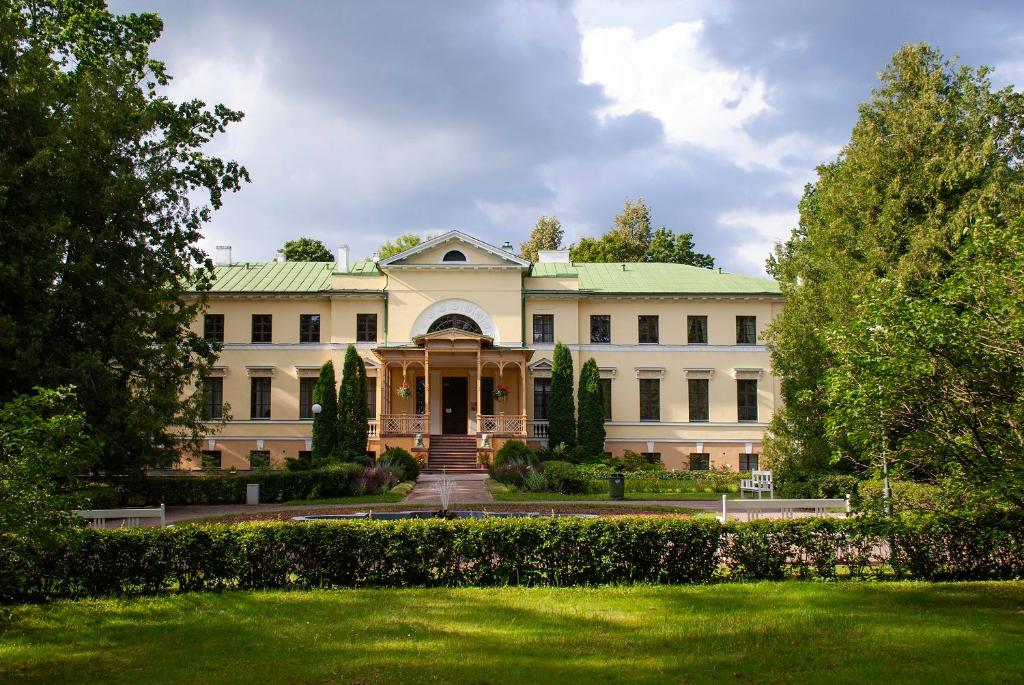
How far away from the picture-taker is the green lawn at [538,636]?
7.02 metres

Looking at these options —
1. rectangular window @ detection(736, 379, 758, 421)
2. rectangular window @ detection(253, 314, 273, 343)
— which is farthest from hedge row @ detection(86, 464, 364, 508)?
rectangular window @ detection(736, 379, 758, 421)

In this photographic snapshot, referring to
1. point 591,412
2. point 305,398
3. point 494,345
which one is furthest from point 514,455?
point 305,398

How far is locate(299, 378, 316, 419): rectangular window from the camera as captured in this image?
115 feet

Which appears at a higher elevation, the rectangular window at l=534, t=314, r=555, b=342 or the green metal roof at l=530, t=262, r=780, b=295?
the green metal roof at l=530, t=262, r=780, b=295

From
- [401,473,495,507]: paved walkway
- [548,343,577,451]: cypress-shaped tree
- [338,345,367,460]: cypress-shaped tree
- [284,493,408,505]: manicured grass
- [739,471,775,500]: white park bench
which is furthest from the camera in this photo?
[548,343,577,451]: cypress-shaped tree

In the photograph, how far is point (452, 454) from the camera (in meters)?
32.5

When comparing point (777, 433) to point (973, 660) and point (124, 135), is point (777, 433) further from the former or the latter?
point (124, 135)

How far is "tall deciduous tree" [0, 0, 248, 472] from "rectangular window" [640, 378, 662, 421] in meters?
19.4

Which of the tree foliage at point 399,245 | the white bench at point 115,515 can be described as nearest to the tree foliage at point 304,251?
the tree foliage at point 399,245

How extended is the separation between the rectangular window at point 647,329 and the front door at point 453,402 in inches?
318

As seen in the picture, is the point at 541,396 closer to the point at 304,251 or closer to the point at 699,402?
the point at 699,402

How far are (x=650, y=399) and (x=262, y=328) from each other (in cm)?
1751

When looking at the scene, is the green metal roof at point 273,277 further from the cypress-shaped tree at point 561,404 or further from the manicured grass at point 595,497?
the manicured grass at point 595,497

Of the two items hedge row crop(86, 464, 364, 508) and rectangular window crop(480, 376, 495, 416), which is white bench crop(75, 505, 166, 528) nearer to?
hedge row crop(86, 464, 364, 508)
